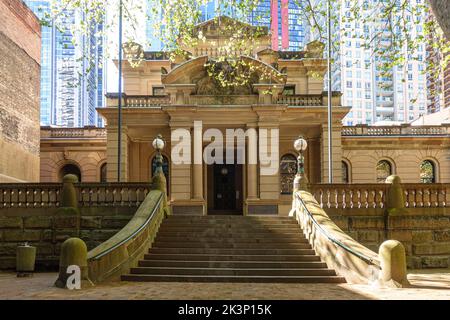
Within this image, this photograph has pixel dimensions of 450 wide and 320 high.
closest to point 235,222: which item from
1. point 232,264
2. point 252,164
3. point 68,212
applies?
point 232,264

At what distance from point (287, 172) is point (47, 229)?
49.9ft

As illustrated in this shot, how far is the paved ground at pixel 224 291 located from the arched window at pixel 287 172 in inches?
617

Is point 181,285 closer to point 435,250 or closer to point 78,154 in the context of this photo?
A: point 435,250

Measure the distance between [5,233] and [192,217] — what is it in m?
5.94

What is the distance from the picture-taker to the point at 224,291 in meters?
10.0

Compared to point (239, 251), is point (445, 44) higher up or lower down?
higher up

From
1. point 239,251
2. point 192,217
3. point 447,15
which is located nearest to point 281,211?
point 192,217

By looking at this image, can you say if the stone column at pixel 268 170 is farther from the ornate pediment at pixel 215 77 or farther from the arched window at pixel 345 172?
the arched window at pixel 345 172

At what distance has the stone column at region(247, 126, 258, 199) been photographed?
77.0 ft

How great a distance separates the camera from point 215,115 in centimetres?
2386

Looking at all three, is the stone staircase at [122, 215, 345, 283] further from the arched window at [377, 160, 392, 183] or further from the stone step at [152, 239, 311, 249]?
the arched window at [377, 160, 392, 183]

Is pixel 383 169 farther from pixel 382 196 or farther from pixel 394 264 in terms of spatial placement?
pixel 394 264

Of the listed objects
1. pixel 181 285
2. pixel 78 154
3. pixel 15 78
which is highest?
pixel 15 78

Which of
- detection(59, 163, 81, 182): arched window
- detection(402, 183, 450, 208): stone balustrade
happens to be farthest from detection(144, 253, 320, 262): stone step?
detection(59, 163, 81, 182): arched window
